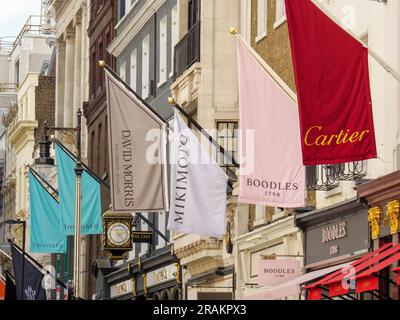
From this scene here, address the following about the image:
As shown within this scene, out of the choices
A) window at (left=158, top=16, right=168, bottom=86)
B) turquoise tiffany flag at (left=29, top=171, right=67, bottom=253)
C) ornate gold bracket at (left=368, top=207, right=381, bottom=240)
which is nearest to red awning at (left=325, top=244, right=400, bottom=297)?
ornate gold bracket at (left=368, top=207, right=381, bottom=240)

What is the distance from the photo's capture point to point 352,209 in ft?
97.8

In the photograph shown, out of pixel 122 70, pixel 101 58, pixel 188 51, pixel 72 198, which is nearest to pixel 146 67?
pixel 122 70

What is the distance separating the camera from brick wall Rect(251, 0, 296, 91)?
35250 millimetres

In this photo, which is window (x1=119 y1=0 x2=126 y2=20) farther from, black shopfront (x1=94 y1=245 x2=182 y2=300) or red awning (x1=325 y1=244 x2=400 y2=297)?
red awning (x1=325 y1=244 x2=400 y2=297)

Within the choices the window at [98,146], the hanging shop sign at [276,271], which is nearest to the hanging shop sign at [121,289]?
the window at [98,146]

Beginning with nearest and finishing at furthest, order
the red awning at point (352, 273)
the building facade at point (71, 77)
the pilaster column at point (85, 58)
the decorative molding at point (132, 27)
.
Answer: the red awning at point (352, 273)
the decorative molding at point (132, 27)
the building facade at point (71, 77)
the pilaster column at point (85, 58)

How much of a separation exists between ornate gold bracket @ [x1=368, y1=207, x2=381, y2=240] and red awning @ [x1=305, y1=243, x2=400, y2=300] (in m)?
0.45

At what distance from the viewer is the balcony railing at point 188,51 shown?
42.8 metres

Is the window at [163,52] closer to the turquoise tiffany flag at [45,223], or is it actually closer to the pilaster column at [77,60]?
the turquoise tiffany flag at [45,223]

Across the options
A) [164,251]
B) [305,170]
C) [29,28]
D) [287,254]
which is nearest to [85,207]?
[164,251]

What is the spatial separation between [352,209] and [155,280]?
843 inches

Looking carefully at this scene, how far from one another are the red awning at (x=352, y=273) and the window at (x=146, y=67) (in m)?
25.9

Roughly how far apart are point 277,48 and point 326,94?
41.0 feet
